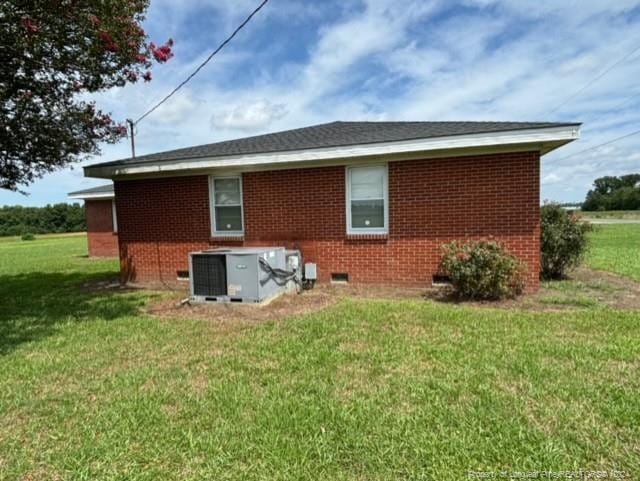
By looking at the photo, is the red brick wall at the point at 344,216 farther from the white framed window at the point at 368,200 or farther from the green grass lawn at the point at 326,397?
the green grass lawn at the point at 326,397

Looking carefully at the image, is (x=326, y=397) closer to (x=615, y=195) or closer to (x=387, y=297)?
(x=387, y=297)

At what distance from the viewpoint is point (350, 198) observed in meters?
7.60

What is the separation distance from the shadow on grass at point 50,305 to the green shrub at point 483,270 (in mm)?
5324

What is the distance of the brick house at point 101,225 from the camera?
16016 mm

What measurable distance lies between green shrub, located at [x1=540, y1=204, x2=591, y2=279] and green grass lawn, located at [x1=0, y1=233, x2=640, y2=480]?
2.53m

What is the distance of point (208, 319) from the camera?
5.72 meters

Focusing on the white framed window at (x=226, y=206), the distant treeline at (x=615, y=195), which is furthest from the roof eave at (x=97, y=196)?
the distant treeline at (x=615, y=195)

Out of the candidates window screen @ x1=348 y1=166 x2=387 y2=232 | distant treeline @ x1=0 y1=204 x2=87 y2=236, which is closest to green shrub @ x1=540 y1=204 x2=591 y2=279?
window screen @ x1=348 y1=166 x2=387 y2=232

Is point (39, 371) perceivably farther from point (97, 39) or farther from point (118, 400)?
point (97, 39)

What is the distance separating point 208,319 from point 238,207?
3.28 m

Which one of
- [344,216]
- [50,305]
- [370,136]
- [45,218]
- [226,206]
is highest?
[370,136]

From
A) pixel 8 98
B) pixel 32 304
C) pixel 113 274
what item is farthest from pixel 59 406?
pixel 113 274

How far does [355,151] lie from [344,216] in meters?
1.34

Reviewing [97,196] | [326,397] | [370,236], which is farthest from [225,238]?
[97,196]
